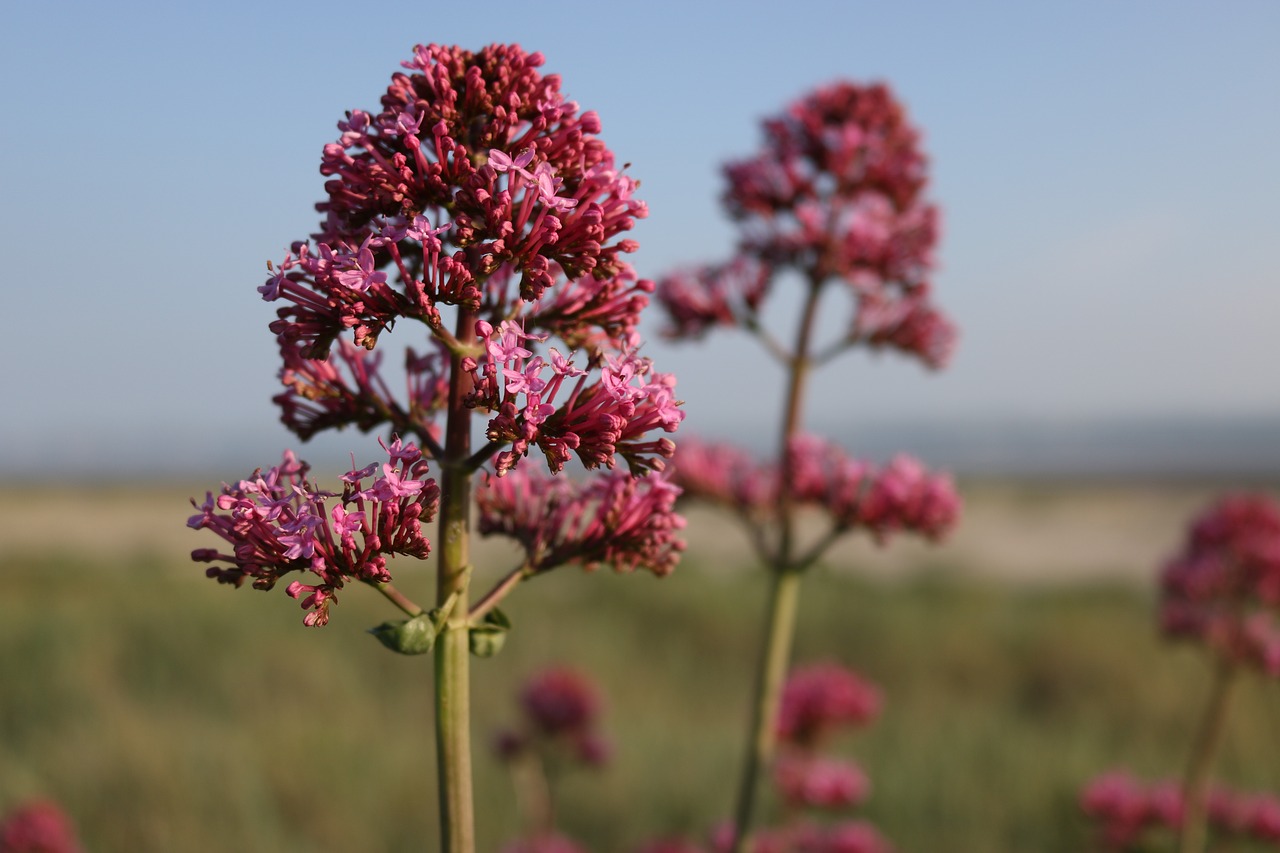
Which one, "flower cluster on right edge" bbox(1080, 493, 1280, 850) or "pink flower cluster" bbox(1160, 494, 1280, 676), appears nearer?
"flower cluster on right edge" bbox(1080, 493, 1280, 850)

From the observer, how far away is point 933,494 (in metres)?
4.16

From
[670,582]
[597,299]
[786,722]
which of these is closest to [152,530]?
[670,582]

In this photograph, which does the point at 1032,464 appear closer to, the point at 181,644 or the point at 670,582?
the point at 670,582

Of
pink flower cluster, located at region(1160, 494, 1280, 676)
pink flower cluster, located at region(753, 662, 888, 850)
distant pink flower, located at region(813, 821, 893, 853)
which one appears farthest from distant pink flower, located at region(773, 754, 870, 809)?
pink flower cluster, located at region(1160, 494, 1280, 676)

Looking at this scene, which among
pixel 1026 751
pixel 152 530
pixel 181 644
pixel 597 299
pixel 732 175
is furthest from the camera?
pixel 152 530

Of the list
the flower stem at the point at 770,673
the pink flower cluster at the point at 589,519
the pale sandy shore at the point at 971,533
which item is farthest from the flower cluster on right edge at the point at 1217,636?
the pale sandy shore at the point at 971,533

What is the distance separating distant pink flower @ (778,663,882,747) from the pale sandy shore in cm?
2301

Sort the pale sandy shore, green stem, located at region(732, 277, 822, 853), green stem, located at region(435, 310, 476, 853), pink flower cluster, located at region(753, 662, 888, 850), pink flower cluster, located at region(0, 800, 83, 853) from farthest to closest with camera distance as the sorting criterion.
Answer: the pale sandy shore → pink flower cluster, located at region(753, 662, 888, 850) → pink flower cluster, located at region(0, 800, 83, 853) → green stem, located at region(732, 277, 822, 853) → green stem, located at region(435, 310, 476, 853)

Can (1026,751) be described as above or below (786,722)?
below

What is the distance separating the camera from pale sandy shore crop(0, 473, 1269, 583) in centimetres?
3622

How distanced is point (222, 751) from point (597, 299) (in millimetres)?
8333

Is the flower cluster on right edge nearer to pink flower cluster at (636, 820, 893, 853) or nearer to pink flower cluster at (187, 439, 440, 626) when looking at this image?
pink flower cluster at (636, 820, 893, 853)

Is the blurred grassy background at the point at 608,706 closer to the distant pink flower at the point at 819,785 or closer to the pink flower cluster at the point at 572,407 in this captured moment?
the distant pink flower at the point at 819,785

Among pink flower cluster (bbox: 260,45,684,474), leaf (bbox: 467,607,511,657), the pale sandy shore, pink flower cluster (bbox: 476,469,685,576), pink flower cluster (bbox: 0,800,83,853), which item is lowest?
the pale sandy shore
